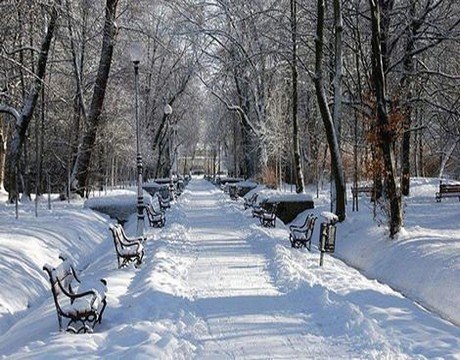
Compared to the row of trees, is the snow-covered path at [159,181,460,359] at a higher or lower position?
lower

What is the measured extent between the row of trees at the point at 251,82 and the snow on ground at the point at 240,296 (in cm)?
321

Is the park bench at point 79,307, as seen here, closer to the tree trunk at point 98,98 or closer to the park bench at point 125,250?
the park bench at point 125,250

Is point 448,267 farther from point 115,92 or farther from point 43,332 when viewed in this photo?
point 115,92

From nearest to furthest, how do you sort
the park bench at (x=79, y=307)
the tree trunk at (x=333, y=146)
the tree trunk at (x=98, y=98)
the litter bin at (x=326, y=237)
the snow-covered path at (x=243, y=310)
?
the snow-covered path at (x=243, y=310)
the park bench at (x=79, y=307)
the litter bin at (x=326, y=237)
the tree trunk at (x=333, y=146)
the tree trunk at (x=98, y=98)

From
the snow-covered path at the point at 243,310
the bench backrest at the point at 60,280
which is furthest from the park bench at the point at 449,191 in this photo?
the bench backrest at the point at 60,280

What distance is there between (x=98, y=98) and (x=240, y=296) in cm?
1876

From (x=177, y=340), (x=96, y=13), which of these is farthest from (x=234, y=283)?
(x=96, y=13)

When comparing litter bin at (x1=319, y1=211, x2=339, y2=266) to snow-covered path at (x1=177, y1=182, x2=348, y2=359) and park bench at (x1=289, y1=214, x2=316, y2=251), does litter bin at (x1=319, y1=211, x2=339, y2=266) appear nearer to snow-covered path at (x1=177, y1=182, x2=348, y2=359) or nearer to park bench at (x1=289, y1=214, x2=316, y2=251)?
snow-covered path at (x1=177, y1=182, x2=348, y2=359)

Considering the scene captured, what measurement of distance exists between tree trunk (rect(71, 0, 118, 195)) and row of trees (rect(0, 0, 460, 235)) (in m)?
0.07

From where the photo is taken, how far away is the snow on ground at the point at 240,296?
7.32 m

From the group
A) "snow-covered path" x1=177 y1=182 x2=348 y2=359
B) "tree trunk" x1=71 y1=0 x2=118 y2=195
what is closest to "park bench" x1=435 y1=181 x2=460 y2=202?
"snow-covered path" x1=177 y1=182 x2=348 y2=359

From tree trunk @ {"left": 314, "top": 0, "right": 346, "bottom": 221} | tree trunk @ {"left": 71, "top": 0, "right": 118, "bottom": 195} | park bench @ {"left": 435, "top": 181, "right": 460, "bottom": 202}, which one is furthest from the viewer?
park bench @ {"left": 435, "top": 181, "right": 460, "bottom": 202}

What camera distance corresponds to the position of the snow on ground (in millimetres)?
7316

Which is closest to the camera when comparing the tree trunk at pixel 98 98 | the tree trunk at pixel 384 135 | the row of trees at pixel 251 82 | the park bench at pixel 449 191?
the tree trunk at pixel 384 135
